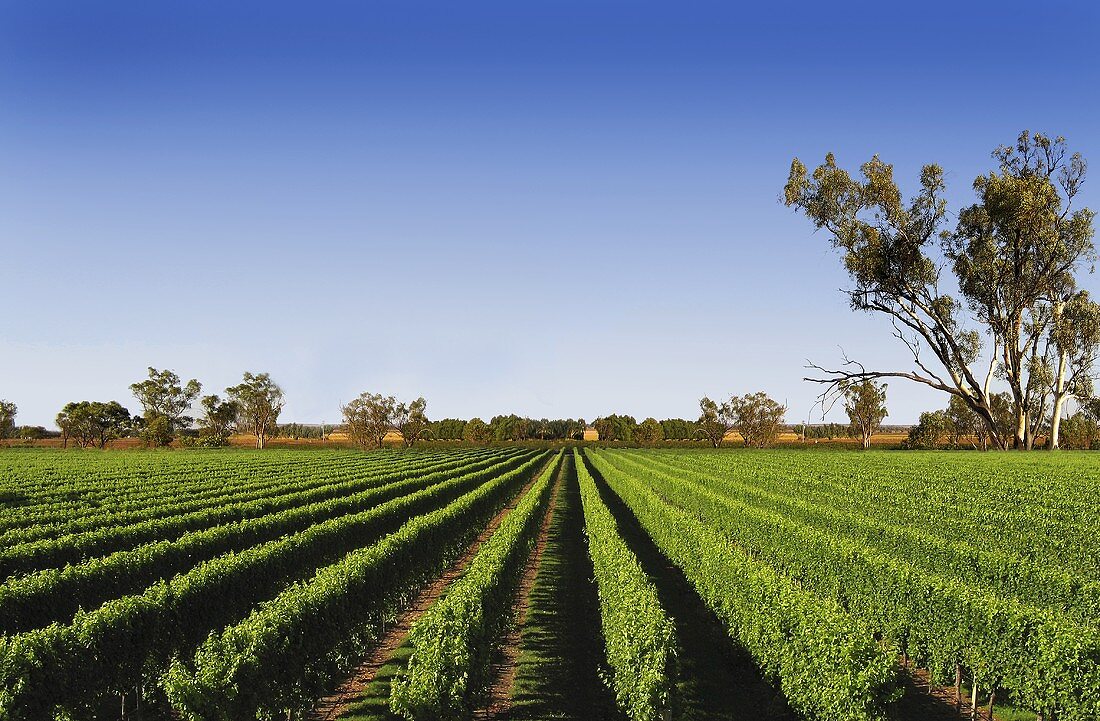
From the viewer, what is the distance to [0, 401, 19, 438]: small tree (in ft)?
499

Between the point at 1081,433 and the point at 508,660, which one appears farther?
the point at 1081,433

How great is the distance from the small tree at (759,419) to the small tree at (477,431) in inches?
2424

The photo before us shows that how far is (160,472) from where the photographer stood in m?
51.8

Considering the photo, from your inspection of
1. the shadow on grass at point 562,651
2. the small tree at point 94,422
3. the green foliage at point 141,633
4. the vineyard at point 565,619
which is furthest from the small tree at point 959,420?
the small tree at point 94,422

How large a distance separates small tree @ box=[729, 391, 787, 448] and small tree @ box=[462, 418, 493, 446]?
61.6m

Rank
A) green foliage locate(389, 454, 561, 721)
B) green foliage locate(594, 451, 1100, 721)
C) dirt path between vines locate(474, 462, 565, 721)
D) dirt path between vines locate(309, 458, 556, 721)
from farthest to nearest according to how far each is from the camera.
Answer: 1. dirt path between vines locate(309, 458, 556, 721)
2. dirt path between vines locate(474, 462, 565, 721)
3. green foliage locate(594, 451, 1100, 721)
4. green foliage locate(389, 454, 561, 721)

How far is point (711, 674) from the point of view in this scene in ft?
43.3

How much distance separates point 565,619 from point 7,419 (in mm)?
185944

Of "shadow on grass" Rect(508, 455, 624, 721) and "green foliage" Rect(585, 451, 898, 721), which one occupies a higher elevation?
"green foliage" Rect(585, 451, 898, 721)

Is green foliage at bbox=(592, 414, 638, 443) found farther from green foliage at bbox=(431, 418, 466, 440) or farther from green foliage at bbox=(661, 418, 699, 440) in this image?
green foliage at bbox=(431, 418, 466, 440)

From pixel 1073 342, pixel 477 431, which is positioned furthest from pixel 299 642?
pixel 477 431

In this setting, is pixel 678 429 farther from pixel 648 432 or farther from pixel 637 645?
pixel 637 645

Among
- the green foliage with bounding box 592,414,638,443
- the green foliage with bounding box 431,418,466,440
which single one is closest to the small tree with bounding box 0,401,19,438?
the green foliage with bounding box 431,418,466,440

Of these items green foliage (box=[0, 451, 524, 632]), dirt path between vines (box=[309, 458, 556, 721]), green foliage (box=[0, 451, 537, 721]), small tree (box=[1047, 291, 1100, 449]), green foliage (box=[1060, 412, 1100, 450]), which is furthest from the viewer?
green foliage (box=[1060, 412, 1100, 450])
